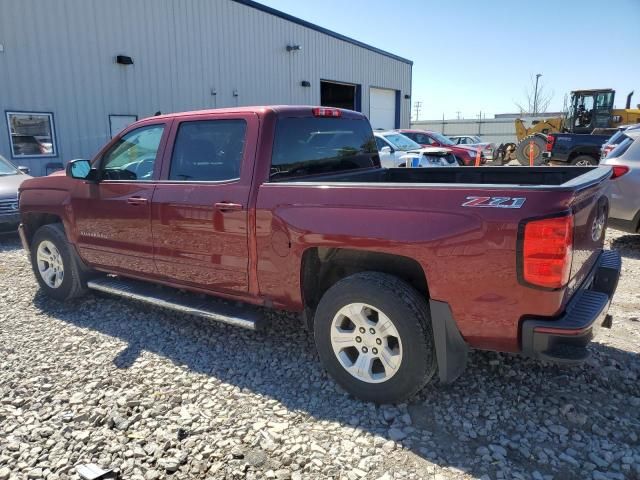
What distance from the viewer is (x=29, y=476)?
261 cm

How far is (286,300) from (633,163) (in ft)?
18.1

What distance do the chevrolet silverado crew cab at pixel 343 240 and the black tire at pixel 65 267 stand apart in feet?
0.06

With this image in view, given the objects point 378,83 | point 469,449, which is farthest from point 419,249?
point 378,83

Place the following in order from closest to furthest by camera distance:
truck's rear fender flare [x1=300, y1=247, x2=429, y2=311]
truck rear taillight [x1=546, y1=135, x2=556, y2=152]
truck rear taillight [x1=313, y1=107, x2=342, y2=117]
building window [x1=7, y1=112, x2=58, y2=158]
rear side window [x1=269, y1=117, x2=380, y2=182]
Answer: truck's rear fender flare [x1=300, y1=247, x2=429, y2=311]
rear side window [x1=269, y1=117, x2=380, y2=182]
truck rear taillight [x1=313, y1=107, x2=342, y2=117]
building window [x1=7, y1=112, x2=58, y2=158]
truck rear taillight [x1=546, y1=135, x2=556, y2=152]

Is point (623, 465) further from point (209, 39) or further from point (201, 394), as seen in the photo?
point (209, 39)

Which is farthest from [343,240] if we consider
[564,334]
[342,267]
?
[564,334]

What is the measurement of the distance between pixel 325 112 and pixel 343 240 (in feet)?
4.89

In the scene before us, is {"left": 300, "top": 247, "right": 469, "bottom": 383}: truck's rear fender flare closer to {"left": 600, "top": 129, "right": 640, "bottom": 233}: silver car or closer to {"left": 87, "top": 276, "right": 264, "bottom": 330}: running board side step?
{"left": 87, "top": 276, "right": 264, "bottom": 330}: running board side step

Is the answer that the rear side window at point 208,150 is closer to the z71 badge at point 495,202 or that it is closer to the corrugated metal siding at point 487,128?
the z71 badge at point 495,202

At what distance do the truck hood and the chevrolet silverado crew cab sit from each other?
11.8ft

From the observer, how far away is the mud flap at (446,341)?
279cm

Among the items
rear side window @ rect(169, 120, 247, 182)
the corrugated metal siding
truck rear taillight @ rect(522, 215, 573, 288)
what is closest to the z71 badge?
truck rear taillight @ rect(522, 215, 573, 288)

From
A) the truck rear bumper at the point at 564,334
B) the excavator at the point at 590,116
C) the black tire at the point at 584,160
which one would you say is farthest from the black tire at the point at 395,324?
the excavator at the point at 590,116

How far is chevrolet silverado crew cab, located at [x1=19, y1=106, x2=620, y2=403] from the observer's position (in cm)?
256
